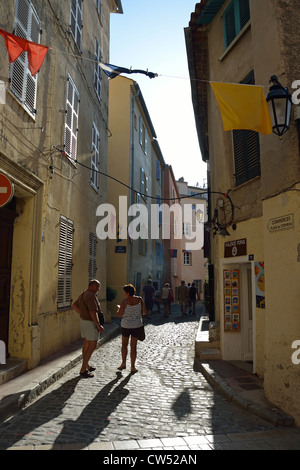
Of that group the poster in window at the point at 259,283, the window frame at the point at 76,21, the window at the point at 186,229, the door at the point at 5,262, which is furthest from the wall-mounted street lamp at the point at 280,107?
the window at the point at 186,229

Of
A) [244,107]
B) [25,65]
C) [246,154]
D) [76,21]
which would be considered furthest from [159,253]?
[244,107]

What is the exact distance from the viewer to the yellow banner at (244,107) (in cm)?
534

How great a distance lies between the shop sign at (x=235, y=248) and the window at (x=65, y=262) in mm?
3716

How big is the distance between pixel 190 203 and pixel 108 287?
26.6m

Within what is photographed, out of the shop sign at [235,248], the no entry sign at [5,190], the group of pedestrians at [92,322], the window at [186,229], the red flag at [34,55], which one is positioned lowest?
the group of pedestrians at [92,322]

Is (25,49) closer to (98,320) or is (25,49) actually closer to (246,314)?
(98,320)

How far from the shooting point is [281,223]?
5160 mm

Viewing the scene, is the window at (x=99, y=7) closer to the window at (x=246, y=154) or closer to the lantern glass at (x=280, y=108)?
the window at (x=246, y=154)

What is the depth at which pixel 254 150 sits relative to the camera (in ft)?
24.0

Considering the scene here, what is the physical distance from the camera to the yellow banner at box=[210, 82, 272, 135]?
210 inches

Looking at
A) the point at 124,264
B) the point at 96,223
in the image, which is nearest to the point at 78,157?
the point at 96,223

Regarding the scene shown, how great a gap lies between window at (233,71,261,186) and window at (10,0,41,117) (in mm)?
4076

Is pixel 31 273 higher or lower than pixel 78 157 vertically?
lower

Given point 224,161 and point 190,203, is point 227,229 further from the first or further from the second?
point 190,203
